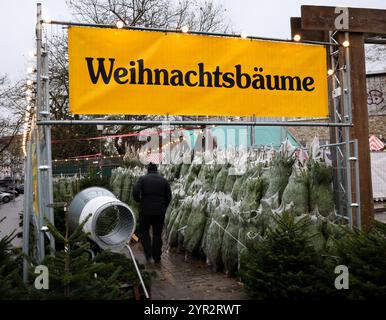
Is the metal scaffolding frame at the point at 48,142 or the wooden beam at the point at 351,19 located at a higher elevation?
the wooden beam at the point at 351,19

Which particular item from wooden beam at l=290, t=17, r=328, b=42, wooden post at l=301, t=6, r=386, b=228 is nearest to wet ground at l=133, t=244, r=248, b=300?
wooden post at l=301, t=6, r=386, b=228

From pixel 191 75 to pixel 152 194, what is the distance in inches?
112

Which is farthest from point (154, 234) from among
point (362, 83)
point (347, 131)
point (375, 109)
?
point (375, 109)

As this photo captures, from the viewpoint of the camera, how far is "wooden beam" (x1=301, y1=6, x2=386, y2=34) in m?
6.27

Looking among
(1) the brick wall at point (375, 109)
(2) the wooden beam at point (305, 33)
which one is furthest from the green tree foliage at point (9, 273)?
(1) the brick wall at point (375, 109)

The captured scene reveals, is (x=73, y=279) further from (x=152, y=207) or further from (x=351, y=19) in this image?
(x=351, y=19)

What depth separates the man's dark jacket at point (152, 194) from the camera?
750 cm

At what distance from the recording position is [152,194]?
751 cm

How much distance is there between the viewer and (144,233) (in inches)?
299

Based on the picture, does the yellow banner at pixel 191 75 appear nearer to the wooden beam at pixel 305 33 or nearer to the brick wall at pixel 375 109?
the wooden beam at pixel 305 33

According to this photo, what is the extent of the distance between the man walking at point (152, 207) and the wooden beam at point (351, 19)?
3.46 metres

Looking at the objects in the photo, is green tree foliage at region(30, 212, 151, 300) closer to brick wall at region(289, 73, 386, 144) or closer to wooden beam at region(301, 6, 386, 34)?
wooden beam at region(301, 6, 386, 34)
